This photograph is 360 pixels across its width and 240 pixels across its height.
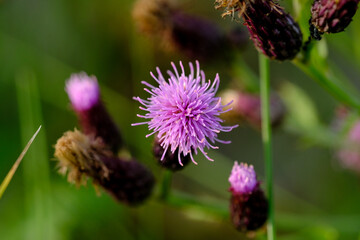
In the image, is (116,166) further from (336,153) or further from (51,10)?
(51,10)

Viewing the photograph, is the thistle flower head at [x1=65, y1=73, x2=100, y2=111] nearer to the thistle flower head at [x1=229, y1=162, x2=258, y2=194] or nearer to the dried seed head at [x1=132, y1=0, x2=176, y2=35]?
the dried seed head at [x1=132, y1=0, x2=176, y2=35]

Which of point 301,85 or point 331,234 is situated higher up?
point 301,85

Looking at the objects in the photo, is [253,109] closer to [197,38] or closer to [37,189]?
[197,38]

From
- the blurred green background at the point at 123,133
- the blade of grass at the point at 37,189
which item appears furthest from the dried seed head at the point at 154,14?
the blade of grass at the point at 37,189

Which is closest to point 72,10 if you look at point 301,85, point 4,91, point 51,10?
point 51,10

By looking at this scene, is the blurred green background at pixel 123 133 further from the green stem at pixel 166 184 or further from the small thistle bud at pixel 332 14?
the small thistle bud at pixel 332 14

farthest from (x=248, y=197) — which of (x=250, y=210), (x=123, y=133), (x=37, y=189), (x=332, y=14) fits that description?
(x=123, y=133)
